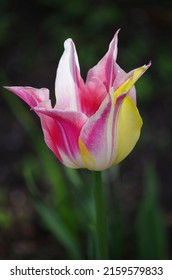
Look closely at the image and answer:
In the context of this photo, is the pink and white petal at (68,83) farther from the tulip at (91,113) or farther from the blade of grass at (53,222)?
the blade of grass at (53,222)

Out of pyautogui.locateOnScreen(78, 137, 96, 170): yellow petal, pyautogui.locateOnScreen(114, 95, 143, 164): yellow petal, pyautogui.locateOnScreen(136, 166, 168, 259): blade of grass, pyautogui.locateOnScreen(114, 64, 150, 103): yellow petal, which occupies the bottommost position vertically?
pyautogui.locateOnScreen(136, 166, 168, 259): blade of grass

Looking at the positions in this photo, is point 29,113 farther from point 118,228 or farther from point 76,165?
point 76,165

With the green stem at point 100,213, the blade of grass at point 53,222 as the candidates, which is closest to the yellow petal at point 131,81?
the green stem at point 100,213

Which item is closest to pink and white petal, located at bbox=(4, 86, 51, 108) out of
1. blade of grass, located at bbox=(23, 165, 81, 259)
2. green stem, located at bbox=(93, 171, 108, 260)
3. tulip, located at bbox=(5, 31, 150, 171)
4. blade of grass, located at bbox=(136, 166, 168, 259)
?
tulip, located at bbox=(5, 31, 150, 171)

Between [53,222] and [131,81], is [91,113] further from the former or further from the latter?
[53,222]

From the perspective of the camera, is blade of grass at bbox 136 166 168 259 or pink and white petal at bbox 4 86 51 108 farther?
blade of grass at bbox 136 166 168 259

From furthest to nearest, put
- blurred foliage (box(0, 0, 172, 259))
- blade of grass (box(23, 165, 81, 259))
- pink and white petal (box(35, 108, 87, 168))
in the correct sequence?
blurred foliage (box(0, 0, 172, 259))
blade of grass (box(23, 165, 81, 259))
pink and white petal (box(35, 108, 87, 168))

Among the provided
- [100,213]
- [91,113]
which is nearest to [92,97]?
[91,113]

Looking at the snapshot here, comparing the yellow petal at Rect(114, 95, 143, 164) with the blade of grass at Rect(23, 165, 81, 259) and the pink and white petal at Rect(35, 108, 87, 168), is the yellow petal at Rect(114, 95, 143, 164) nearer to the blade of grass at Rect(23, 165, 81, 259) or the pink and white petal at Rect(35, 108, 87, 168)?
the pink and white petal at Rect(35, 108, 87, 168)
